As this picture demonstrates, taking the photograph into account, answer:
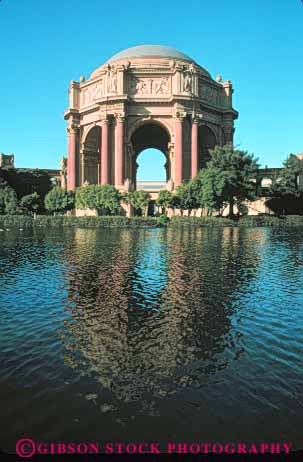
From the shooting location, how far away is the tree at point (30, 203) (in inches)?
2367

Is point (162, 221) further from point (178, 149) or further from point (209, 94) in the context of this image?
Result: point (209, 94)

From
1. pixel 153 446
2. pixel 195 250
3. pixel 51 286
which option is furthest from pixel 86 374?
pixel 195 250

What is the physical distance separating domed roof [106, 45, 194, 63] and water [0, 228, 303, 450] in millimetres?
54645

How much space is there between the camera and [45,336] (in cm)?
743

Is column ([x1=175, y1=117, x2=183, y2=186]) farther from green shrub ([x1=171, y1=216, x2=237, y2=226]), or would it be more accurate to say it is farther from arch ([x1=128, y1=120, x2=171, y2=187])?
arch ([x1=128, y1=120, x2=171, y2=187])

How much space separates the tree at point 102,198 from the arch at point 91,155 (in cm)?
1521

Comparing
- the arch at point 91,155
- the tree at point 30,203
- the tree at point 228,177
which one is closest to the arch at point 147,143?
the arch at point 91,155

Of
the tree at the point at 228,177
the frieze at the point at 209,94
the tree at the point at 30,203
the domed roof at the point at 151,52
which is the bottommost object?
the tree at the point at 30,203

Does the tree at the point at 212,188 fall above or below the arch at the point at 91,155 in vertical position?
below

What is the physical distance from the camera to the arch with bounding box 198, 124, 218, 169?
64438 millimetres

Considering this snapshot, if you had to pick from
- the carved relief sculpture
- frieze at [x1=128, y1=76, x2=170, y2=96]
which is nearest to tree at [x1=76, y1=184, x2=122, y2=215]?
frieze at [x1=128, y1=76, x2=170, y2=96]

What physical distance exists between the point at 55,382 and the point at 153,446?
192cm

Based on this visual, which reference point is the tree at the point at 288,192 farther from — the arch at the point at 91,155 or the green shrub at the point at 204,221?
the arch at the point at 91,155

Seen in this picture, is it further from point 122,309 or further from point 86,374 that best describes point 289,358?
point 122,309
